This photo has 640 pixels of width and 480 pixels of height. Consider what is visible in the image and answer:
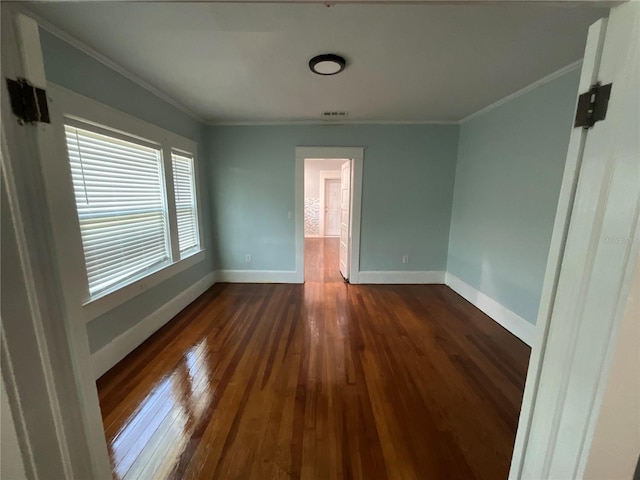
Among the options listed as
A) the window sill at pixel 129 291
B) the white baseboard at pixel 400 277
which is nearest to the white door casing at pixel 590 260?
the window sill at pixel 129 291

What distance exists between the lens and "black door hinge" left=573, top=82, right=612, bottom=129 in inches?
24.6

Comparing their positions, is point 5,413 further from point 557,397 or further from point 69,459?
point 557,397

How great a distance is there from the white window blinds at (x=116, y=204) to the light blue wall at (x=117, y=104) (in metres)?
0.26

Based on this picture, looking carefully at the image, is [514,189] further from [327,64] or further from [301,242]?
[301,242]

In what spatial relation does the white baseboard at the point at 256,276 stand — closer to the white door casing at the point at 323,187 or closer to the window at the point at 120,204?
the window at the point at 120,204

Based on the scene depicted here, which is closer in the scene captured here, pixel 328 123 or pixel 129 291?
pixel 129 291

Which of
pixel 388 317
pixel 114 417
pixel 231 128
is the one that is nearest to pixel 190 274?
pixel 114 417

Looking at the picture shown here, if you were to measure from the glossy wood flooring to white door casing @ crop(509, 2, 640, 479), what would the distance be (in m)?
0.82

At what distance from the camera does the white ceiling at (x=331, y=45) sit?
54.1 inches

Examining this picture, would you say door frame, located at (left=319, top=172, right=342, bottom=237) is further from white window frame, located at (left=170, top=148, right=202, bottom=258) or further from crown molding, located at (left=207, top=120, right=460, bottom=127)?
white window frame, located at (left=170, top=148, right=202, bottom=258)

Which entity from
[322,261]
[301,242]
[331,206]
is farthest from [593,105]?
[331,206]

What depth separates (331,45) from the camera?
1.68 metres

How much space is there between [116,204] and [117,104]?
2.65 feet

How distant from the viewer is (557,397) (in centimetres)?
74
